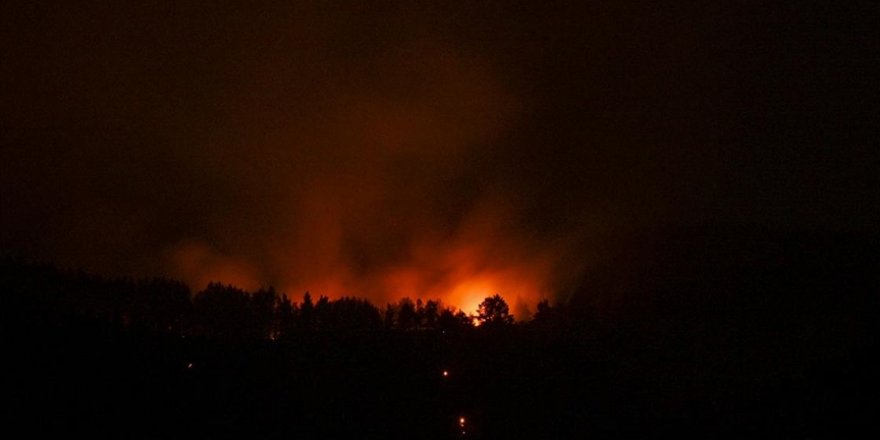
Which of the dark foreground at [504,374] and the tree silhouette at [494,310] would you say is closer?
the dark foreground at [504,374]

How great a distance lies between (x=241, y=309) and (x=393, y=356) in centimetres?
2845

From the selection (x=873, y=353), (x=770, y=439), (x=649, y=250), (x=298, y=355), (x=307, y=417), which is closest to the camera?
(x=770, y=439)

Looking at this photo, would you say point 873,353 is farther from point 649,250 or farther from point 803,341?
point 649,250

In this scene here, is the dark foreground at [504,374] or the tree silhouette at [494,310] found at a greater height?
the tree silhouette at [494,310]

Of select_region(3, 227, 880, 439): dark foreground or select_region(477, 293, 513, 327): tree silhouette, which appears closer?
select_region(3, 227, 880, 439): dark foreground

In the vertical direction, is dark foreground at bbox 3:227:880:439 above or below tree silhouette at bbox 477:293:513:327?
below

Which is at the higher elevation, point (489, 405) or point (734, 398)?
point (489, 405)

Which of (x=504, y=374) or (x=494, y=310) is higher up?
(x=494, y=310)

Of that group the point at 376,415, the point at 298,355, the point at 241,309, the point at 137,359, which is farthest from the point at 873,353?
the point at 241,309

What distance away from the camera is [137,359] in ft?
119

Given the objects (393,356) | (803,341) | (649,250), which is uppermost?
(649,250)

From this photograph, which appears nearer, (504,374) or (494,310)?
(504,374)

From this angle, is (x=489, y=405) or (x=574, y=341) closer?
(x=489, y=405)

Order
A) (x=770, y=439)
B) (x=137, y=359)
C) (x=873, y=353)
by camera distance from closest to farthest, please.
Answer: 1. (x=770, y=439)
2. (x=873, y=353)
3. (x=137, y=359)
